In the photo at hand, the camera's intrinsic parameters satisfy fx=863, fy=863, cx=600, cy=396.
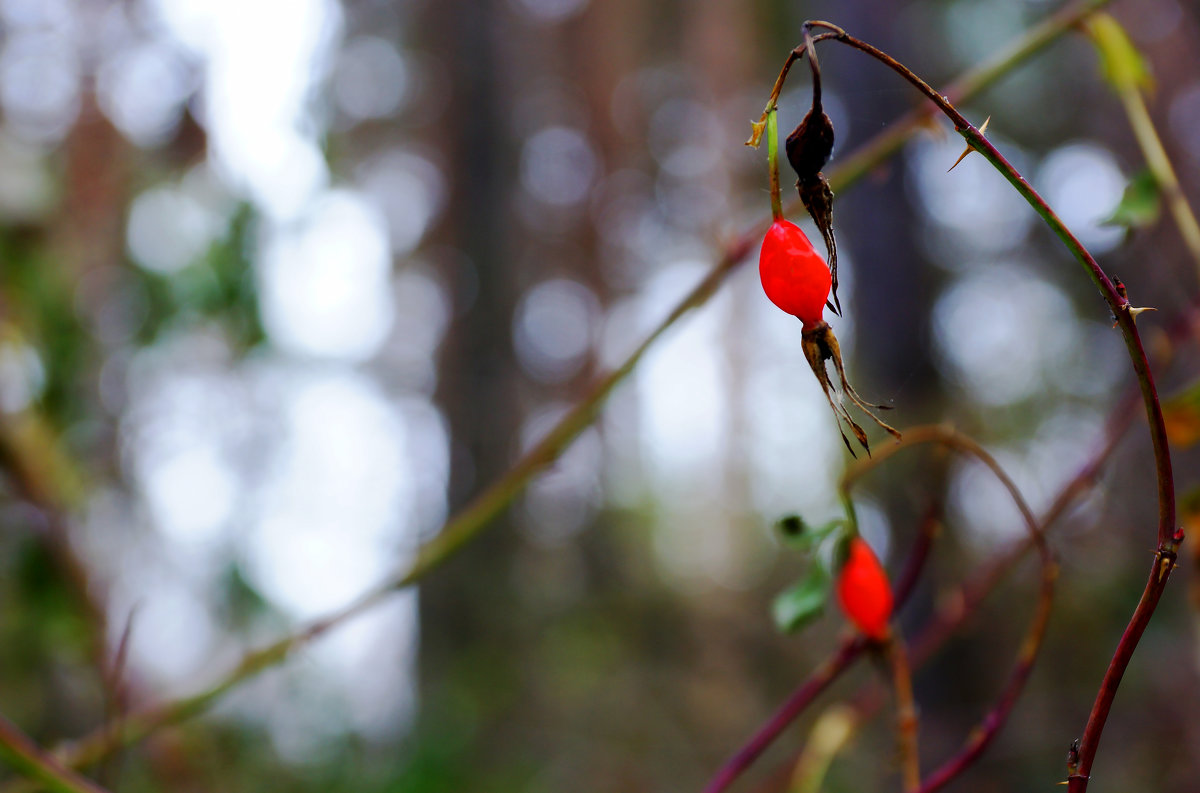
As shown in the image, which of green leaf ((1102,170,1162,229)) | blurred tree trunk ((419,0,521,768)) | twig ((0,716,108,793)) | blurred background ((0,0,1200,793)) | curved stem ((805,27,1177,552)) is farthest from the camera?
blurred tree trunk ((419,0,521,768))

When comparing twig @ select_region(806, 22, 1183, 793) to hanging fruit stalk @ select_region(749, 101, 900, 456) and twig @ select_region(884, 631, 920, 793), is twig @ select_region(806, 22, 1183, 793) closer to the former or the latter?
hanging fruit stalk @ select_region(749, 101, 900, 456)

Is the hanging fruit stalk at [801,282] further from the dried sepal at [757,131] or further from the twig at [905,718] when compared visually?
the twig at [905,718]

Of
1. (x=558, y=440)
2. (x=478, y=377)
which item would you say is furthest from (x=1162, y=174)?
(x=478, y=377)

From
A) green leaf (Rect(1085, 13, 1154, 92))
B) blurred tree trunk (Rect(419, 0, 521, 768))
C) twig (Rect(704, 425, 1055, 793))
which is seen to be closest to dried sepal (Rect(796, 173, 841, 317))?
twig (Rect(704, 425, 1055, 793))

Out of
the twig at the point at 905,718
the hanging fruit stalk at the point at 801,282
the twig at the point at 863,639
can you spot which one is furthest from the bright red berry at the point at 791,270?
the twig at the point at 905,718

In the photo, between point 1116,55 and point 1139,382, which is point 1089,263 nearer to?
point 1139,382

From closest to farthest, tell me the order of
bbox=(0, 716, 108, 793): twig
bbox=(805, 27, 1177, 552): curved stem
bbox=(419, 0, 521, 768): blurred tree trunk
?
1. bbox=(805, 27, 1177, 552): curved stem
2. bbox=(0, 716, 108, 793): twig
3. bbox=(419, 0, 521, 768): blurred tree trunk

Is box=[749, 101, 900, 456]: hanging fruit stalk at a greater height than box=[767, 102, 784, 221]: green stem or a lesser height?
lesser
